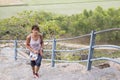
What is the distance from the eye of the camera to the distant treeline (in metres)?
18.8

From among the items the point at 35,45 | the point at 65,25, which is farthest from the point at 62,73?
the point at 65,25

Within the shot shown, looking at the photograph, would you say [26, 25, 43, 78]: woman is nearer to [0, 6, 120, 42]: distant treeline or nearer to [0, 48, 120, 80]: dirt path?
[0, 48, 120, 80]: dirt path

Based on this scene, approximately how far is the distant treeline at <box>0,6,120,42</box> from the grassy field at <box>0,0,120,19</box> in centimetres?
636

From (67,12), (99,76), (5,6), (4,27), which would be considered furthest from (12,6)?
(99,76)

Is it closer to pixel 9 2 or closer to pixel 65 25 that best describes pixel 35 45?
pixel 65 25

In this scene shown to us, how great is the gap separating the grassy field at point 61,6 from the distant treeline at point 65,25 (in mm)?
6360

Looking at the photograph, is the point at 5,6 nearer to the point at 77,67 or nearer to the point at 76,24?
the point at 76,24

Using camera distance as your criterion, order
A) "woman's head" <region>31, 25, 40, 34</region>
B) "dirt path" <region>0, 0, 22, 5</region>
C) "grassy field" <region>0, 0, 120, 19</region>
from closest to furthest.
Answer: "woman's head" <region>31, 25, 40, 34</region>, "grassy field" <region>0, 0, 120, 19</region>, "dirt path" <region>0, 0, 22, 5</region>

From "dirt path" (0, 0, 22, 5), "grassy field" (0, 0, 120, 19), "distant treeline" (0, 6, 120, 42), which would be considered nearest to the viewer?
"distant treeline" (0, 6, 120, 42)

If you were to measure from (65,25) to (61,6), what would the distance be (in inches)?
374

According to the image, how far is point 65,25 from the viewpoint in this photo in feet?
70.2

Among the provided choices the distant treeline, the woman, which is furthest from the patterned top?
the distant treeline

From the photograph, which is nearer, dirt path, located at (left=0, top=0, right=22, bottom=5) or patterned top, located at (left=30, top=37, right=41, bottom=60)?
patterned top, located at (left=30, top=37, right=41, bottom=60)

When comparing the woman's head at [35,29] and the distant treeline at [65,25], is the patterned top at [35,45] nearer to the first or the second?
the woman's head at [35,29]
